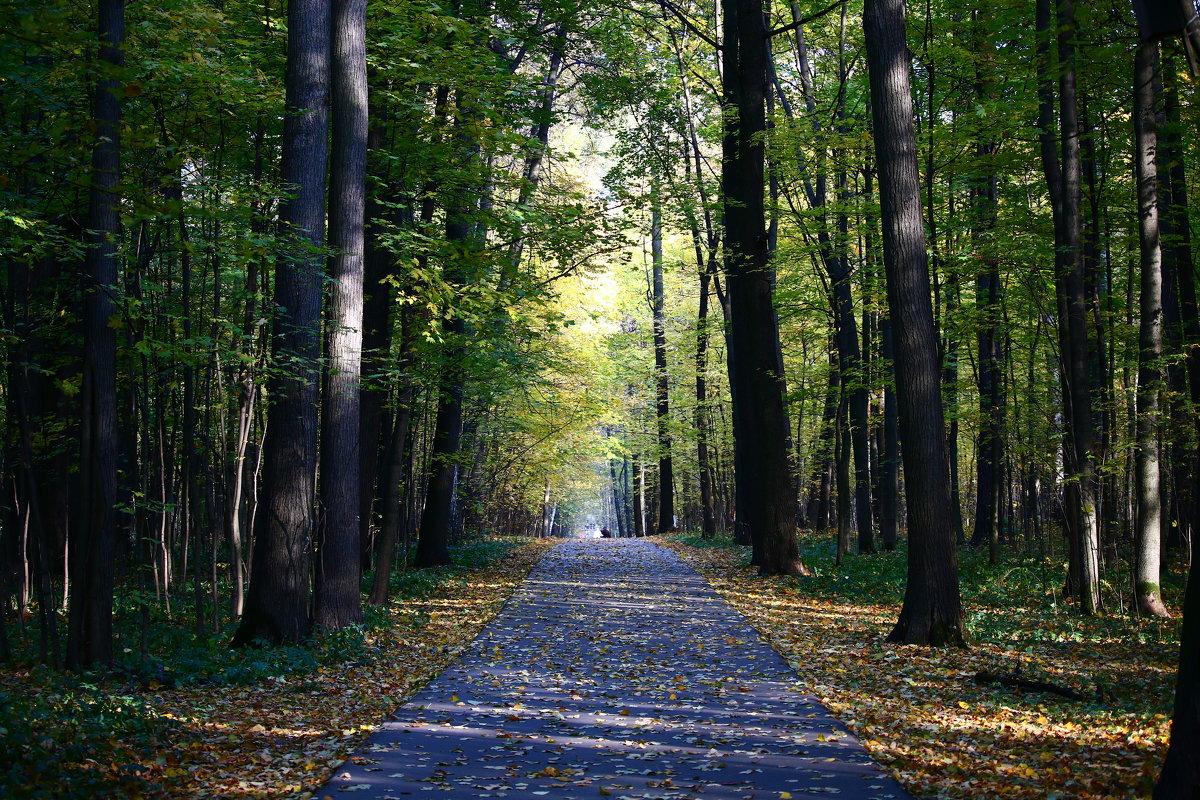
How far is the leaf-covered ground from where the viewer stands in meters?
4.78

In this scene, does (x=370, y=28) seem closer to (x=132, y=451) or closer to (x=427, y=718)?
(x=132, y=451)

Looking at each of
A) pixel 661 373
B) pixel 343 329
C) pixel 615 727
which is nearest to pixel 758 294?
pixel 343 329

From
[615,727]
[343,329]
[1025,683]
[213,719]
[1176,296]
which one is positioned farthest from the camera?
[1176,296]

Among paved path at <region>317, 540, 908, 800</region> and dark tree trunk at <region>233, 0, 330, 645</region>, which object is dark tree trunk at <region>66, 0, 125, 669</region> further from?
paved path at <region>317, 540, 908, 800</region>

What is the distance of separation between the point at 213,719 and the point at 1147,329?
35.9 ft

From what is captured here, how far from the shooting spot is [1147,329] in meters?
10.5

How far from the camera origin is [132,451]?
8820 mm

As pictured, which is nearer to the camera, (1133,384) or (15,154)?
(15,154)

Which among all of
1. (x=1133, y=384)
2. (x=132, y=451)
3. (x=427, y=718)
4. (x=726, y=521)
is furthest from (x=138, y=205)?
(x=726, y=521)

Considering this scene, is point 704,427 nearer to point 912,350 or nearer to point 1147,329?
point 1147,329

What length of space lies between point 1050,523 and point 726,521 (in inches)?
708

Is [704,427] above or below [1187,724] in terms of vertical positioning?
above

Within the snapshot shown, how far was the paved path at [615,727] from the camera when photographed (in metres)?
5.22

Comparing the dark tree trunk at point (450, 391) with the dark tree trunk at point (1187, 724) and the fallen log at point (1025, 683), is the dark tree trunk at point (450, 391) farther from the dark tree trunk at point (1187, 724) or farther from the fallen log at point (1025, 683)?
the dark tree trunk at point (1187, 724)
